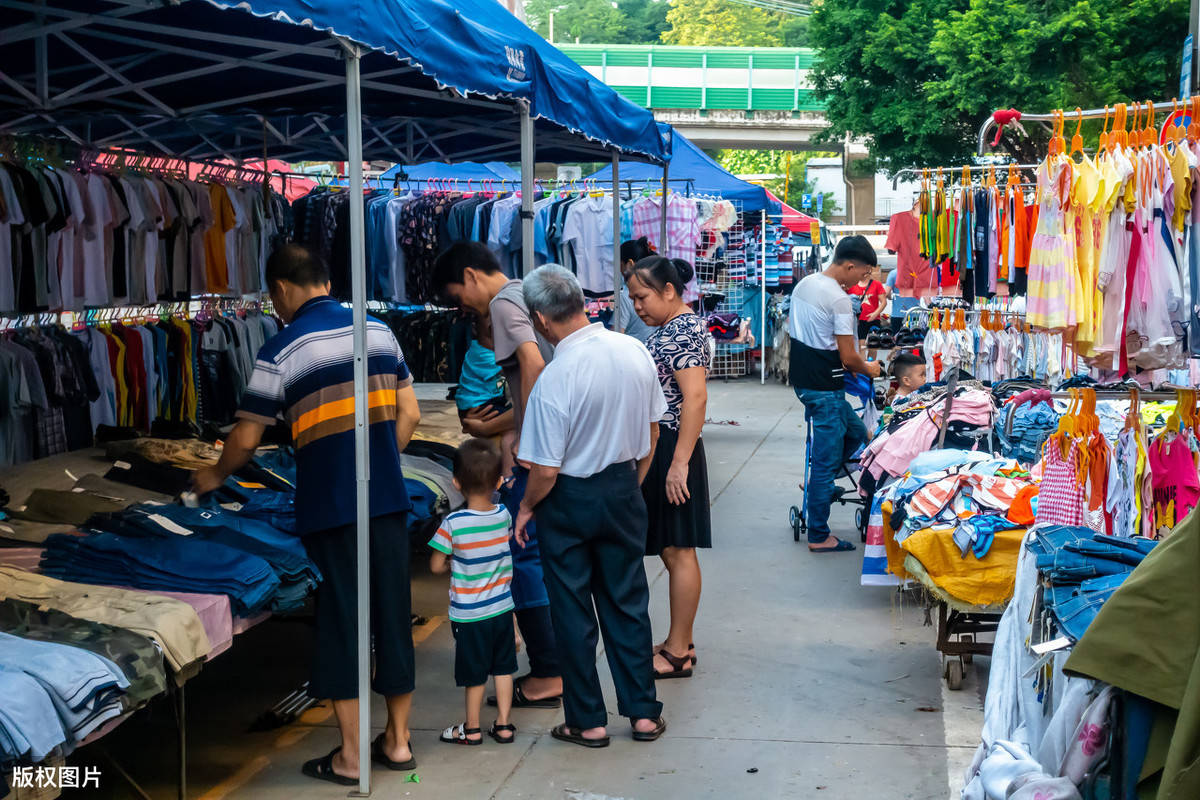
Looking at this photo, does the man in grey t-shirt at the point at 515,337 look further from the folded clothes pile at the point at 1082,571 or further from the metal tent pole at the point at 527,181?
the folded clothes pile at the point at 1082,571

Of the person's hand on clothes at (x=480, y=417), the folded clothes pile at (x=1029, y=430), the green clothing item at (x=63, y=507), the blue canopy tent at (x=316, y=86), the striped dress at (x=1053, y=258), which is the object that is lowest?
the green clothing item at (x=63, y=507)

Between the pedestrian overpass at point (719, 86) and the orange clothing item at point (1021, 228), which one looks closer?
the orange clothing item at point (1021, 228)

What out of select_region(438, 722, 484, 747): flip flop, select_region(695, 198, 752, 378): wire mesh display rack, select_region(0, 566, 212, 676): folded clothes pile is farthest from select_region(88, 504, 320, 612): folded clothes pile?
select_region(695, 198, 752, 378): wire mesh display rack

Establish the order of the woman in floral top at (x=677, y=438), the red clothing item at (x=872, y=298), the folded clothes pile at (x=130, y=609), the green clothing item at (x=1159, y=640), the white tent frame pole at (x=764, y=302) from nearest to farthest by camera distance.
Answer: the green clothing item at (x=1159, y=640) < the folded clothes pile at (x=130, y=609) < the woman in floral top at (x=677, y=438) < the red clothing item at (x=872, y=298) < the white tent frame pole at (x=764, y=302)

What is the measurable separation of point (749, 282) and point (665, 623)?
12.4m

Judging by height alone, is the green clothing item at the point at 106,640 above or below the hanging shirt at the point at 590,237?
below

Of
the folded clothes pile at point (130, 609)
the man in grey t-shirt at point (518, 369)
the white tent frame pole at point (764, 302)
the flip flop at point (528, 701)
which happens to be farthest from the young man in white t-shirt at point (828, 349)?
the white tent frame pole at point (764, 302)

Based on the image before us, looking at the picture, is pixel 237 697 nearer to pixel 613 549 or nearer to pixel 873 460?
pixel 613 549

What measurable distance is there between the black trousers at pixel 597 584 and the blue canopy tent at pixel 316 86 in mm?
798

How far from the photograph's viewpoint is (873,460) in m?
7.62

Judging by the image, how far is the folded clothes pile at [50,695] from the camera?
11.5 ft

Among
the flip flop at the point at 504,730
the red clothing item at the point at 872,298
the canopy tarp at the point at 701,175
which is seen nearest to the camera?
the flip flop at the point at 504,730

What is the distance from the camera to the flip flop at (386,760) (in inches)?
197

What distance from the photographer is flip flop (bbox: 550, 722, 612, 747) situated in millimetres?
5203
